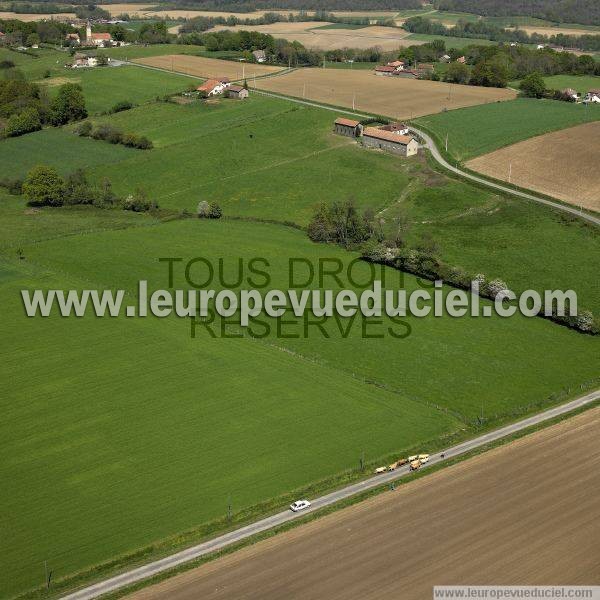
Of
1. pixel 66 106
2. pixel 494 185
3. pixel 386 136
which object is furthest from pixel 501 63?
pixel 66 106

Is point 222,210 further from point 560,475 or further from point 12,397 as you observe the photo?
point 560,475

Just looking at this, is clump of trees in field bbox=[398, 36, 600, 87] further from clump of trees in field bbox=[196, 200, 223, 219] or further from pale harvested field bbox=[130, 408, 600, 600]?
pale harvested field bbox=[130, 408, 600, 600]

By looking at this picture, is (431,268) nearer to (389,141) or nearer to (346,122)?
(389,141)

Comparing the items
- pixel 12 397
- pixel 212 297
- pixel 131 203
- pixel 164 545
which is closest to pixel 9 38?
pixel 131 203

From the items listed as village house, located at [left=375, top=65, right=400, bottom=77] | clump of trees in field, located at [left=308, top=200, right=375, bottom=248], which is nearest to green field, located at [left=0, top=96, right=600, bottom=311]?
clump of trees in field, located at [left=308, top=200, right=375, bottom=248]

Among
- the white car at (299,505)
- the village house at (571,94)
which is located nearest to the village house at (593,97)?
the village house at (571,94)

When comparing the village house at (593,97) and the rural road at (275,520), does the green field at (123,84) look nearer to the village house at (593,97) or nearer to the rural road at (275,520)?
the village house at (593,97)
